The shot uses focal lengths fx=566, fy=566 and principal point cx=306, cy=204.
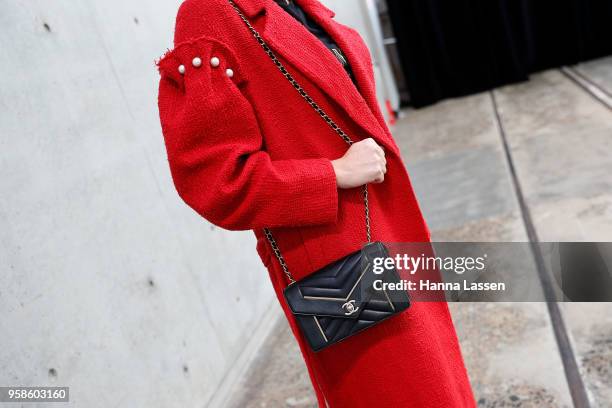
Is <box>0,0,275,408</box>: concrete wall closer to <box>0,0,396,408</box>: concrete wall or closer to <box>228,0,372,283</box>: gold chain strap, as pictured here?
<box>0,0,396,408</box>: concrete wall

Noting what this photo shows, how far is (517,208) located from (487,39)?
348 cm

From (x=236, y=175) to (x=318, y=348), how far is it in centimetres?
31

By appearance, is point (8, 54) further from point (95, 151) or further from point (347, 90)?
point (347, 90)

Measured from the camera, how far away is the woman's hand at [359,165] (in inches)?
35.4

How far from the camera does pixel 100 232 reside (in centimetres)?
159

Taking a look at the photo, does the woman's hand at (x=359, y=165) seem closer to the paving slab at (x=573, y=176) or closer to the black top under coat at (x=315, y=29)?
the black top under coat at (x=315, y=29)

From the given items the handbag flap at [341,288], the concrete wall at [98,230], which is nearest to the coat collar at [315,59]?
the handbag flap at [341,288]

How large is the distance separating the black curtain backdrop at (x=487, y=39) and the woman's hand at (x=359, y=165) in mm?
5150

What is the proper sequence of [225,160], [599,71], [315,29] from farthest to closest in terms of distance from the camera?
[599,71], [315,29], [225,160]

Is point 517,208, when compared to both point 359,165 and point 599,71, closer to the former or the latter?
point 359,165

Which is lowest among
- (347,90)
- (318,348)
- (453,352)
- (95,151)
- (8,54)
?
(453,352)

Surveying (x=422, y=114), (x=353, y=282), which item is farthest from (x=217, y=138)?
(x=422, y=114)

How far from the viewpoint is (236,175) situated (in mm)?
843

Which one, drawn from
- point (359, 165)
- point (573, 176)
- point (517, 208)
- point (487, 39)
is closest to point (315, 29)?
point (359, 165)
